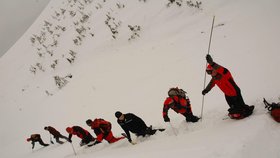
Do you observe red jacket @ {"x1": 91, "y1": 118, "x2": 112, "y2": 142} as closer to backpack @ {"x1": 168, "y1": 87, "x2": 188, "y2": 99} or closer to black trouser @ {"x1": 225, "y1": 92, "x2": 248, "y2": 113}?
backpack @ {"x1": 168, "y1": 87, "x2": 188, "y2": 99}

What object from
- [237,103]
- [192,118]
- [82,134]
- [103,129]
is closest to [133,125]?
[103,129]

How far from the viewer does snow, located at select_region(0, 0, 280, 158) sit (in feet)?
19.6

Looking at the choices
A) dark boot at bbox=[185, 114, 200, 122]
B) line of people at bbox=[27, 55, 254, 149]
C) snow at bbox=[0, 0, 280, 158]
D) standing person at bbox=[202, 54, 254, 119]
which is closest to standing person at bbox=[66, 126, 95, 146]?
line of people at bbox=[27, 55, 254, 149]

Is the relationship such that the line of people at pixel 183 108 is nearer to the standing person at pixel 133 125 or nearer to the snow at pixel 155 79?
the standing person at pixel 133 125

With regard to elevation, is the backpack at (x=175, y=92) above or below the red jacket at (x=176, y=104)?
above

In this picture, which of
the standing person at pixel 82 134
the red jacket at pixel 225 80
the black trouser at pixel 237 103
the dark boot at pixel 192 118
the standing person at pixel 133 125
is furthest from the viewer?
the standing person at pixel 82 134

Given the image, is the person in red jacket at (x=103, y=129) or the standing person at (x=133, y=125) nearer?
the standing person at (x=133, y=125)

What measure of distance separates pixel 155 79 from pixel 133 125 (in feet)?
10.8

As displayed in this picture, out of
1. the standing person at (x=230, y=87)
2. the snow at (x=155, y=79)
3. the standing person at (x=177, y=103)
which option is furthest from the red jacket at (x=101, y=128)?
the standing person at (x=230, y=87)

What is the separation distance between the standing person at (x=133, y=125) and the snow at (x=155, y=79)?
0.27 m

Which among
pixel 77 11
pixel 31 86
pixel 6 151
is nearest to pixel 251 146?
pixel 6 151

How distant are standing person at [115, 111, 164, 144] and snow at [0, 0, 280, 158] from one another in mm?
267

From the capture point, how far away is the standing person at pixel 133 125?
8.01m

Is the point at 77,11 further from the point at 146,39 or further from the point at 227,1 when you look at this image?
the point at 227,1
